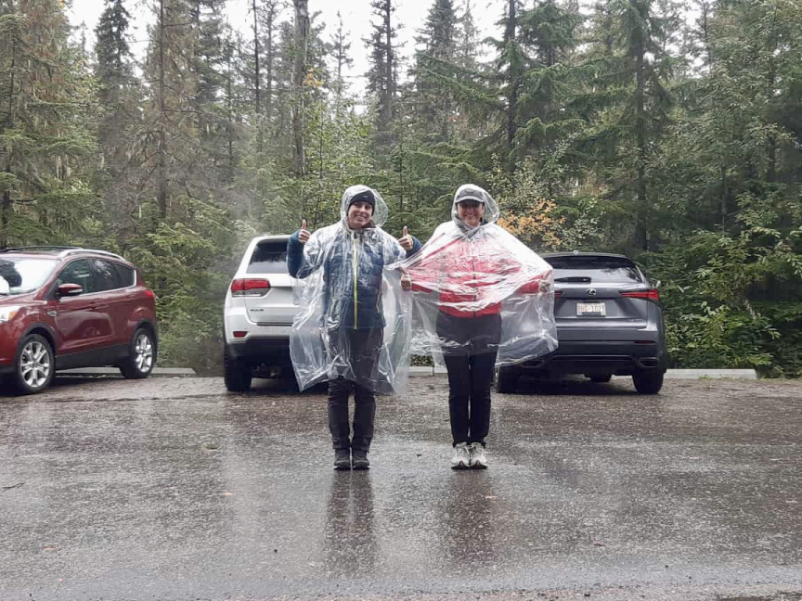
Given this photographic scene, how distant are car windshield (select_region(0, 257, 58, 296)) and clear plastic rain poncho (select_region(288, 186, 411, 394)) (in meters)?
5.79

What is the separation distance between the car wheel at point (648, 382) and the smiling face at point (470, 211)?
15.6 ft

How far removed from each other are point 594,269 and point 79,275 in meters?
6.51

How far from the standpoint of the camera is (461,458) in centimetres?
581

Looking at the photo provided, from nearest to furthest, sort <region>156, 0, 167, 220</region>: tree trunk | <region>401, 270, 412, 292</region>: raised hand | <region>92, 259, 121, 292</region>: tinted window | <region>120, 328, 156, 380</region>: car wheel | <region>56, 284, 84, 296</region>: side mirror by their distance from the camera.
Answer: <region>401, 270, 412, 292</region>: raised hand < <region>56, 284, 84, 296</region>: side mirror < <region>92, 259, 121, 292</region>: tinted window < <region>120, 328, 156, 380</region>: car wheel < <region>156, 0, 167, 220</region>: tree trunk

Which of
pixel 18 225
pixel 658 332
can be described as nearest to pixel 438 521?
pixel 658 332

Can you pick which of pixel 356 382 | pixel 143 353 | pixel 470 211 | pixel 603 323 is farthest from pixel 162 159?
pixel 356 382

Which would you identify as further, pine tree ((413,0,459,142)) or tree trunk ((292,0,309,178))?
pine tree ((413,0,459,142))

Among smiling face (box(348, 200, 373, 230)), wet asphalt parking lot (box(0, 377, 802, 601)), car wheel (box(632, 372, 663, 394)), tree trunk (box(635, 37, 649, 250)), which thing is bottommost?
car wheel (box(632, 372, 663, 394))

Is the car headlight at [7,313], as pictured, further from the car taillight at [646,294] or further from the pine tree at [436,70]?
the pine tree at [436,70]

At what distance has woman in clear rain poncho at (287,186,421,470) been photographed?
19.0ft

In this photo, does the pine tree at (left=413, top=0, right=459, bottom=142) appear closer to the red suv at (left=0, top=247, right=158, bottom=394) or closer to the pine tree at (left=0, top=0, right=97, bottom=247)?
the pine tree at (left=0, top=0, right=97, bottom=247)

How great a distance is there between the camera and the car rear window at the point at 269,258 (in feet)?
30.9

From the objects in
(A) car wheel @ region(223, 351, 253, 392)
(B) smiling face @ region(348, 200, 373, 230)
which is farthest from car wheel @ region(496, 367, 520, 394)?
(B) smiling face @ region(348, 200, 373, 230)

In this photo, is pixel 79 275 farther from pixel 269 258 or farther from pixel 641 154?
pixel 641 154
